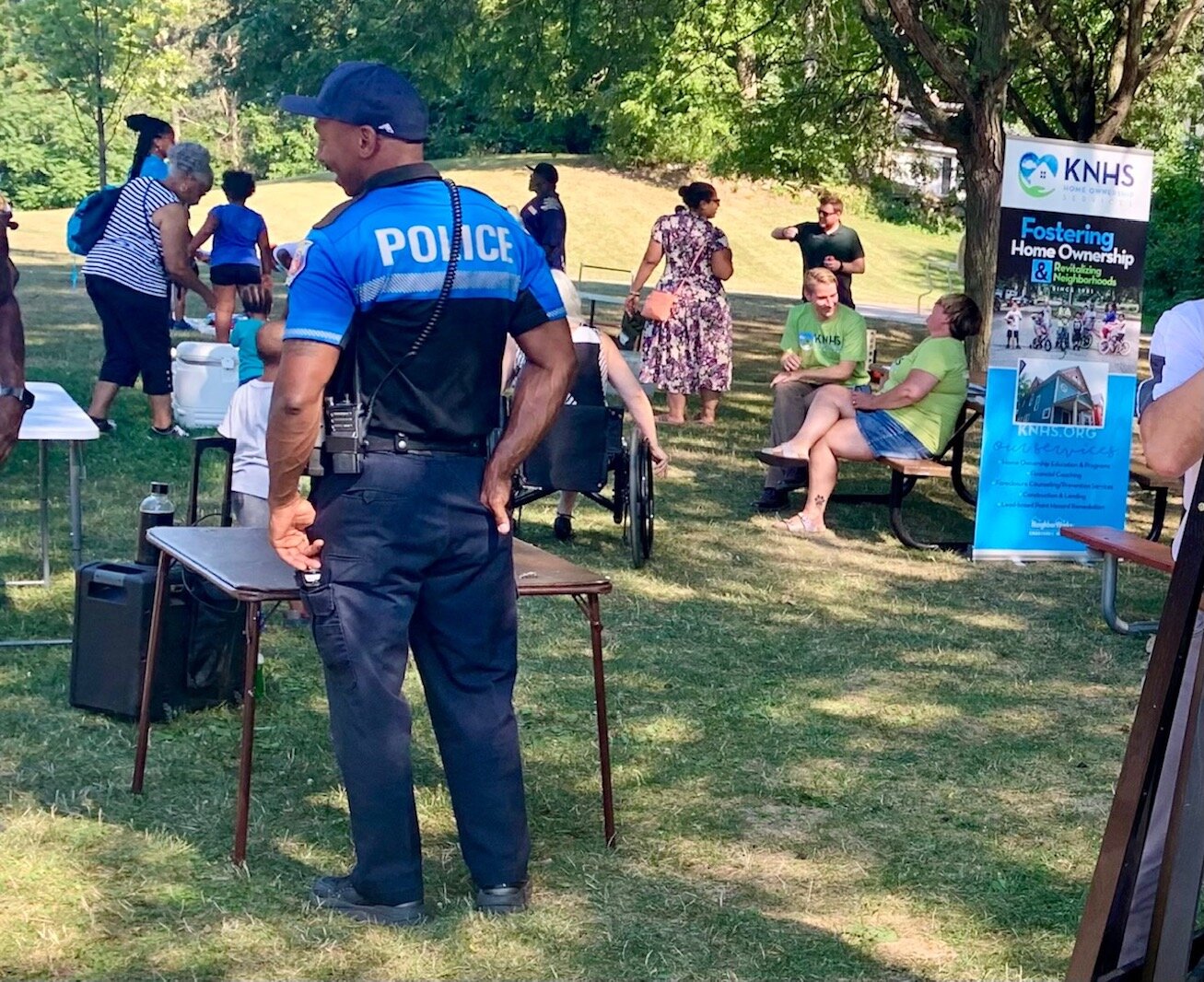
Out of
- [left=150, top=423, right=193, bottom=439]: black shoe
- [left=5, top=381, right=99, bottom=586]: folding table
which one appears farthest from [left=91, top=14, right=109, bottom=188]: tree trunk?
[left=5, top=381, right=99, bottom=586]: folding table

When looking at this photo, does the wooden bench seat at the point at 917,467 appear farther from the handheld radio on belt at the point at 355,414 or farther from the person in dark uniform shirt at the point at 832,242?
the handheld radio on belt at the point at 355,414

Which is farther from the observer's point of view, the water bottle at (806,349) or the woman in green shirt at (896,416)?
the water bottle at (806,349)

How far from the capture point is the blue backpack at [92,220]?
33.0 feet

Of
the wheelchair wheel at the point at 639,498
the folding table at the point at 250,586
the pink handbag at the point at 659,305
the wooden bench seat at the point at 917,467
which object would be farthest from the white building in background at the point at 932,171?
the folding table at the point at 250,586

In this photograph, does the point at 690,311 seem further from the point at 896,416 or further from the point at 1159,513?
the point at 1159,513

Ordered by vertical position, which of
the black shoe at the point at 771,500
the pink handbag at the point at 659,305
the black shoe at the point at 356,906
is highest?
the pink handbag at the point at 659,305

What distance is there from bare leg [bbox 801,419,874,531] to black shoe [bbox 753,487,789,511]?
0.54 meters

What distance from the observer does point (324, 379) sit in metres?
3.55

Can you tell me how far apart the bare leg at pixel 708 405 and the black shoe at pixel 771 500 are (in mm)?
3056

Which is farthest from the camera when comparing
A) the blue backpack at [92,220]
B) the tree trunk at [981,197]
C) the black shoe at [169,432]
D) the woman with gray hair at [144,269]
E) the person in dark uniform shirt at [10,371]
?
the tree trunk at [981,197]

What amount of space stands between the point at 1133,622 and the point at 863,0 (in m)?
8.24

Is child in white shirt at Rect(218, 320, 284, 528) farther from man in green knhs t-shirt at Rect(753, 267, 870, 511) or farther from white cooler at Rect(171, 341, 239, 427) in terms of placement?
white cooler at Rect(171, 341, 239, 427)

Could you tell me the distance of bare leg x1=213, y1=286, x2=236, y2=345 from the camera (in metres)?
13.1

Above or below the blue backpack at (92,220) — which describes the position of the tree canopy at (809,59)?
above
